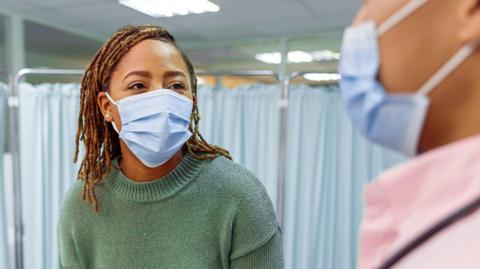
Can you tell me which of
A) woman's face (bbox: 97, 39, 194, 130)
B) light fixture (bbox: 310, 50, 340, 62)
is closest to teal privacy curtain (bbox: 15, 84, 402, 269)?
woman's face (bbox: 97, 39, 194, 130)

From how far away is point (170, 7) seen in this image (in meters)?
3.11

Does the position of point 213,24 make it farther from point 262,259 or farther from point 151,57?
point 262,259

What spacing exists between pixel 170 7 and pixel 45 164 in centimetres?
168

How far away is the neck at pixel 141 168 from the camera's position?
0.92 meters

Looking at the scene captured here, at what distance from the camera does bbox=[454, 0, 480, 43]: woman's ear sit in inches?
14.9

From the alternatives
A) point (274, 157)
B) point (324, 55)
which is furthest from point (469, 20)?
point (324, 55)

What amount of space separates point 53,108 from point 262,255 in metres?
1.54

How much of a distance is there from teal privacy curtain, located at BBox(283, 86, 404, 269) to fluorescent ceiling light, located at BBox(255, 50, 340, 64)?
2.24 meters

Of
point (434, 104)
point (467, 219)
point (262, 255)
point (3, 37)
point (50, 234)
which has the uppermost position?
point (3, 37)

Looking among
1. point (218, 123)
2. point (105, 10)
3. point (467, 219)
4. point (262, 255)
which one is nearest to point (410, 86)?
point (467, 219)

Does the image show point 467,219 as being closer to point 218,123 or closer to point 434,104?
point 434,104

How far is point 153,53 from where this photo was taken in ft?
2.87

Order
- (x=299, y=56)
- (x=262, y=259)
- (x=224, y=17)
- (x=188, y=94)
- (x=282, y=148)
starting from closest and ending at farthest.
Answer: (x=262, y=259)
(x=188, y=94)
(x=282, y=148)
(x=224, y=17)
(x=299, y=56)

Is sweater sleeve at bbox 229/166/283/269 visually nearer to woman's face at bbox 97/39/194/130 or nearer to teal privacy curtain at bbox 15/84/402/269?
woman's face at bbox 97/39/194/130
